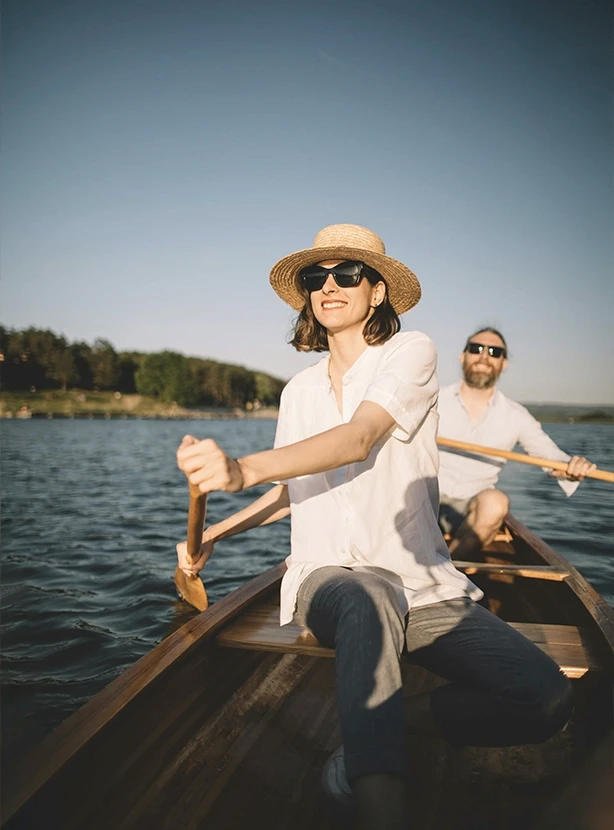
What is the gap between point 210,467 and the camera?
1.56 metres

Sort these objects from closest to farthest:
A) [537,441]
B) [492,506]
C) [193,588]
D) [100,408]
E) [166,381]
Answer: [193,588] < [492,506] < [537,441] < [100,408] < [166,381]

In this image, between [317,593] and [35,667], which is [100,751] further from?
[35,667]

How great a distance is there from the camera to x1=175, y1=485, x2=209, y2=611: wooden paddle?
2.04m

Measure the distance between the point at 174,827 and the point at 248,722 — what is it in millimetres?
664

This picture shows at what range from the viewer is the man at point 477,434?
4.77 m

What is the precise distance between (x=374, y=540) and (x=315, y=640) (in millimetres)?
676

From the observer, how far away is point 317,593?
2105 millimetres

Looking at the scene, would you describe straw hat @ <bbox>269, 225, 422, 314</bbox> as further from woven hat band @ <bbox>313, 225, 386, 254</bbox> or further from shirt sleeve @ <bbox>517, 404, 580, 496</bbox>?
shirt sleeve @ <bbox>517, 404, 580, 496</bbox>

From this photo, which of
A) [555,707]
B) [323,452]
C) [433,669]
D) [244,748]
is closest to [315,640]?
[244,748]

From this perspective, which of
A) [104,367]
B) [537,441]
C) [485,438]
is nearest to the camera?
[537,441]

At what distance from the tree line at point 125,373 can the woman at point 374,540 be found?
72331mm

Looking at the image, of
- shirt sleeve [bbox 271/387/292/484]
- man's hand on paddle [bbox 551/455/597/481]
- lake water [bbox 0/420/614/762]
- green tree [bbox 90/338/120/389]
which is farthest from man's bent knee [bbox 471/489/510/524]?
green tree [bbox 90/338/120/389]

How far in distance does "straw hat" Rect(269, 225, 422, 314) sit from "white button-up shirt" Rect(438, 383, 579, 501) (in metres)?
2.59

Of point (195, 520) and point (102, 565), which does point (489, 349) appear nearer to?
point (195, 520)
